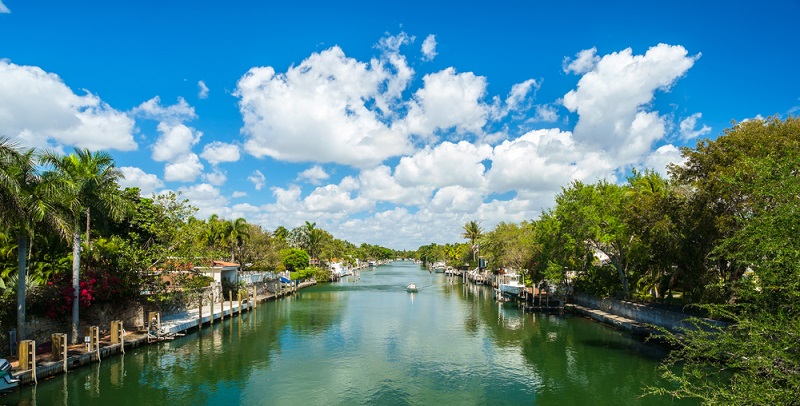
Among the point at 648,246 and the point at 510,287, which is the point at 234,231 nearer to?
the point at 510,287

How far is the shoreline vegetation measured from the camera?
12391 millimetres

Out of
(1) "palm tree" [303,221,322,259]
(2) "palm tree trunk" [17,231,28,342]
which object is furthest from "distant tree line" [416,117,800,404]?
(1) "palm tree" [303,221,322,259]

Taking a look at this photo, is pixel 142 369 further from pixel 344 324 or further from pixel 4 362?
pixel 344 324

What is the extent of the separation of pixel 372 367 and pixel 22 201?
21252 millimetres

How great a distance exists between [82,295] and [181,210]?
36.0 ft

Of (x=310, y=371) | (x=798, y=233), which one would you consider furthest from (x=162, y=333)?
(x=798, y=233)

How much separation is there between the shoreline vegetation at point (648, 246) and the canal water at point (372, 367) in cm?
396

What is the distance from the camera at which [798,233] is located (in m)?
11.8

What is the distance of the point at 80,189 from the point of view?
93.2 ft

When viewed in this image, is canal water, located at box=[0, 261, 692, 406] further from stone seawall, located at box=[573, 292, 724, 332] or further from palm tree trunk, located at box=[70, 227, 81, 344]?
palm tree trunk, located at box=[70, 227, 81, 344]

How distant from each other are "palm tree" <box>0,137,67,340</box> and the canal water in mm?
6605

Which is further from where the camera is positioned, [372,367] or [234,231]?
[234,231]

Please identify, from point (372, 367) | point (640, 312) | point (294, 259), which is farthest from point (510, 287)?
point (372, 367)

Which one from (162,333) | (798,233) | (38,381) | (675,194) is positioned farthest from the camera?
(162,333)
